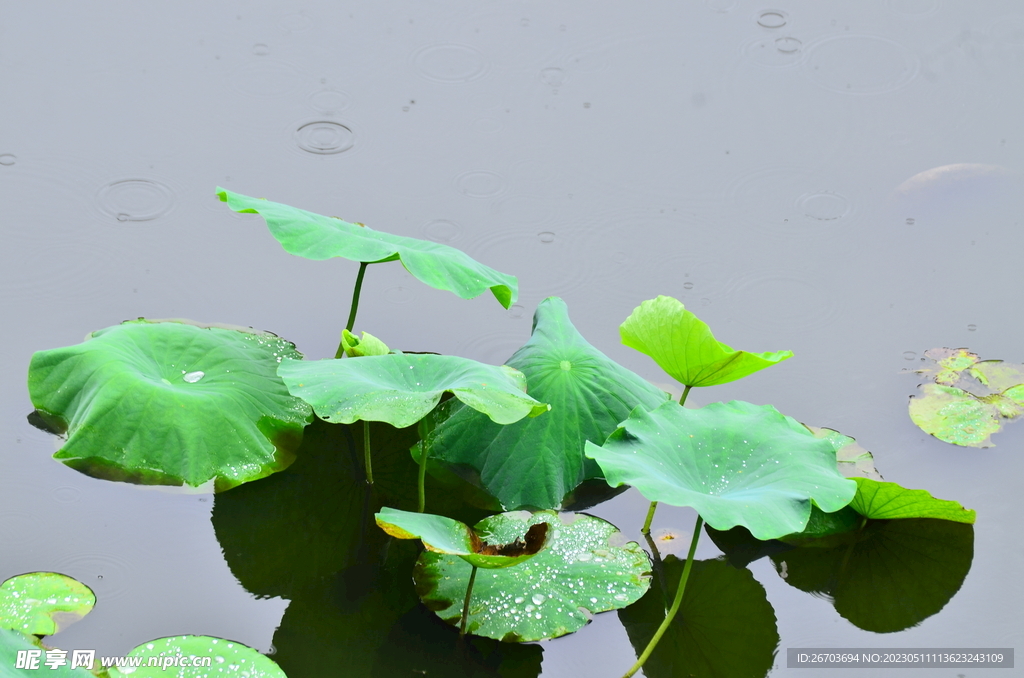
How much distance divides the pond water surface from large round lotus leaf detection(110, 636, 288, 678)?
0.20 ft

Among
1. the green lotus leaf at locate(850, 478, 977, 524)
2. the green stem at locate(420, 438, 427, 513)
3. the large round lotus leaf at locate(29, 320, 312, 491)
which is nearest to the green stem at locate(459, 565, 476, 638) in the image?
the green stem at locate(420, 438, 427, 513)

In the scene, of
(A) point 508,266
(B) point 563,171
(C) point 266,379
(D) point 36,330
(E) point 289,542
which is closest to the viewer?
(E) point 289,542

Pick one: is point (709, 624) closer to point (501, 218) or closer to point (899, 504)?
point (899, 504)

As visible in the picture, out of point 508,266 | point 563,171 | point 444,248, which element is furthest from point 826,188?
point 444,248

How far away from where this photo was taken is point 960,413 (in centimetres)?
228

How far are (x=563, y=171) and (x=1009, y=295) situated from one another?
4.26ft

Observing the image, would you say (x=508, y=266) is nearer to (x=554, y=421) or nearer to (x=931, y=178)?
(x=554, y=421)

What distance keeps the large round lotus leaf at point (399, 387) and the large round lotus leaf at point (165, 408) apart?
266mm

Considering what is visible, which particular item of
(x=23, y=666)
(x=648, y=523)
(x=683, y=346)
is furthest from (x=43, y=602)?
(x=683, y=346)

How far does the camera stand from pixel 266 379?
2.11 metres

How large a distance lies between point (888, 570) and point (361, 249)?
1.25 meters

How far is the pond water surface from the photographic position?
6.08ft

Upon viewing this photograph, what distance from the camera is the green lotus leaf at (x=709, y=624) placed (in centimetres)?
173

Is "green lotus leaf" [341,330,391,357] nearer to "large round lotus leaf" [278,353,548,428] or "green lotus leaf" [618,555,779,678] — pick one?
"large round lotus leaf" [278,353,548,428]
